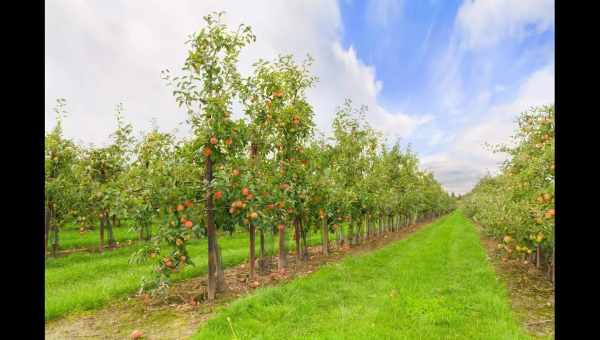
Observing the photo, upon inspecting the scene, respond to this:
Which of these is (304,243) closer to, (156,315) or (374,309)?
(374,309)

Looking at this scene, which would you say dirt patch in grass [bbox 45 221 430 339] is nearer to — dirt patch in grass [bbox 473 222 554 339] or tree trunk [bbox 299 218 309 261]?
tree trunk [bbox 299 218 309 261]

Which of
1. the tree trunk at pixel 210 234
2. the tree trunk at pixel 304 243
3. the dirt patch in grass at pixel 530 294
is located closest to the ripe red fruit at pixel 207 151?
the tree trunk at pixel 210 234

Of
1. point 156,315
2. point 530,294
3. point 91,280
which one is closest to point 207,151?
point 156,315

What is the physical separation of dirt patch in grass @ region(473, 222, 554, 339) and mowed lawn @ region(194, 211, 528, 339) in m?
0.29

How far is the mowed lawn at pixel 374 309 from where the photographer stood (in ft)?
18.2

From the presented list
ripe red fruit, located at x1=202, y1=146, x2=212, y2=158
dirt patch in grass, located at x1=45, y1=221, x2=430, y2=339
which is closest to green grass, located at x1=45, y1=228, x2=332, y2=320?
dirt patch in grass, located at x1=45, y1=221, x2=430, y2=339

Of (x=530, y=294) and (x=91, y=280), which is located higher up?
(x=91, y=280)

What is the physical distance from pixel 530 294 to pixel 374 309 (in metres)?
4.96

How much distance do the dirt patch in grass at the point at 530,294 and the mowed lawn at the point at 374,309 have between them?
291 millimetres

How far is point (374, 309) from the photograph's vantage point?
22.0 ft

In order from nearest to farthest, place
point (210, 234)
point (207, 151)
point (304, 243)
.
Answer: point (207, 151) → point (210, 234) → point (304, 243)

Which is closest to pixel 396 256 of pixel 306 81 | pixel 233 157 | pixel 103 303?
pixel 306 81
